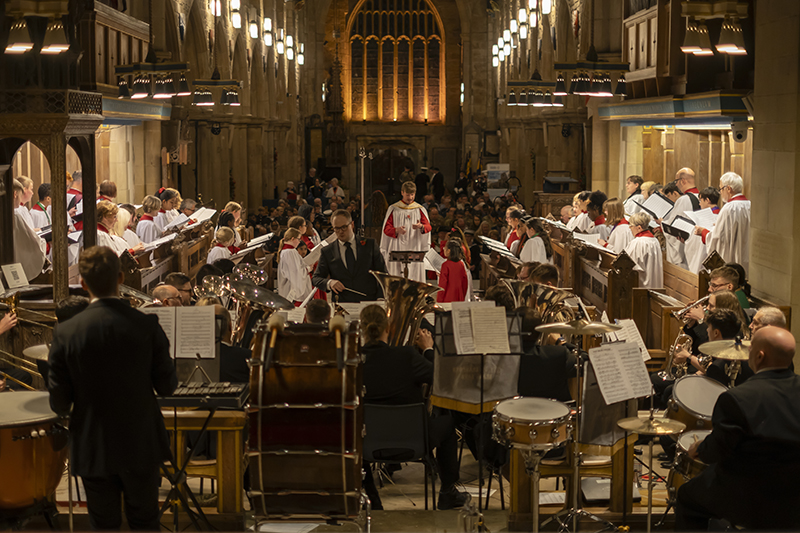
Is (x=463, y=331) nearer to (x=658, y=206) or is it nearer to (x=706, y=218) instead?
(x=706, y=218)

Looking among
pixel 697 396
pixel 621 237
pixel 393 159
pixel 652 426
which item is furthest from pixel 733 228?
pixel 393 159

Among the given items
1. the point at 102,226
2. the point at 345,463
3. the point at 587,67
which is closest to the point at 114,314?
the point at 345,463

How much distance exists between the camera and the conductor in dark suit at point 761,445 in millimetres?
4320

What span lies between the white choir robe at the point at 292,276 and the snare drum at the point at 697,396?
609cm

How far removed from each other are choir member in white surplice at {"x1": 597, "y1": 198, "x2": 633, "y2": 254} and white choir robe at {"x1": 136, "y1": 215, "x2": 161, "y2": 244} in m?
6.12

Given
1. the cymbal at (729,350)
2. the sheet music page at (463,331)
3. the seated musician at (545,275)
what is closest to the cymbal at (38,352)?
the sheet music page at (463,331)

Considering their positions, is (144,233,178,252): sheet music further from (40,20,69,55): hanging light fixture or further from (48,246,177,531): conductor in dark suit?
(48,246,177,531): conductor in dark suit

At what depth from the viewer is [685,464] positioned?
490 centimetres

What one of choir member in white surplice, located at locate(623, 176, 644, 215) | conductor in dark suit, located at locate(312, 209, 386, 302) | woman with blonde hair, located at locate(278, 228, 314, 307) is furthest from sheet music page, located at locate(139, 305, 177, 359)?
choir member in white surplice, located at locate(623, 176, 644, 215)

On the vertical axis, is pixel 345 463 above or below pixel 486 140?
below

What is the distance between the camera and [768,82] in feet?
28.2

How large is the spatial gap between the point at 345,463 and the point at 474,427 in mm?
1738

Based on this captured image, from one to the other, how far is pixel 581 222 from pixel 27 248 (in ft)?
26.2

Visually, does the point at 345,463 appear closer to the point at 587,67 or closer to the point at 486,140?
the point at 587,67
